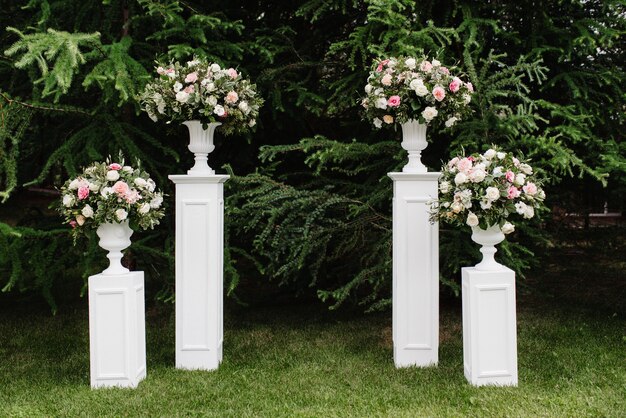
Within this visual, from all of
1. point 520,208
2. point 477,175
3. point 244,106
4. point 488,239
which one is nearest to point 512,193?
point 520,208

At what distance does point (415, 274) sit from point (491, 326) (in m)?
0.66

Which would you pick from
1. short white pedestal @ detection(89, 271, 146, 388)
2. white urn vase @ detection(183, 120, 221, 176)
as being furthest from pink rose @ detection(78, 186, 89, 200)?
white urn vase @ detection(183, 120, 221, 176)

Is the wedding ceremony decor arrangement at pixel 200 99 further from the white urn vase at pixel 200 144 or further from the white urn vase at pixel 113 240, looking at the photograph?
the white urn vase at pixel 113 240

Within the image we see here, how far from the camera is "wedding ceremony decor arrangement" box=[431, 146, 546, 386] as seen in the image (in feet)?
12.0

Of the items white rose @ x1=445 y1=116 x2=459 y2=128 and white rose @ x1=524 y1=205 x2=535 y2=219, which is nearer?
white rose @ x1=524 y1=205 x2=535 y2=219

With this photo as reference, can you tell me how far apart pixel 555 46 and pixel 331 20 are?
204cm

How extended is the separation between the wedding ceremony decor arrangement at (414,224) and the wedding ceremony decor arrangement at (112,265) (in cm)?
167

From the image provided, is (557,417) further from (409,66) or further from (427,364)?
(409,66)

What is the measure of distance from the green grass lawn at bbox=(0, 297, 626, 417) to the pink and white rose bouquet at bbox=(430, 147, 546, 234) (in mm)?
1040

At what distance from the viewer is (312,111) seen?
5211mm

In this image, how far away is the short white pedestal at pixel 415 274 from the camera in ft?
13.8

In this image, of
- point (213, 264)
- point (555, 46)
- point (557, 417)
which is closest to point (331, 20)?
Answer: point (555, 46)

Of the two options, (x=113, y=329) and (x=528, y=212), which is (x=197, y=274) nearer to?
(x=113, y=329)

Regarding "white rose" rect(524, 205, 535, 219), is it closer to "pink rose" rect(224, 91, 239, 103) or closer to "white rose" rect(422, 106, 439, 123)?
"white rose" rect(422, 106, 439, 123)
